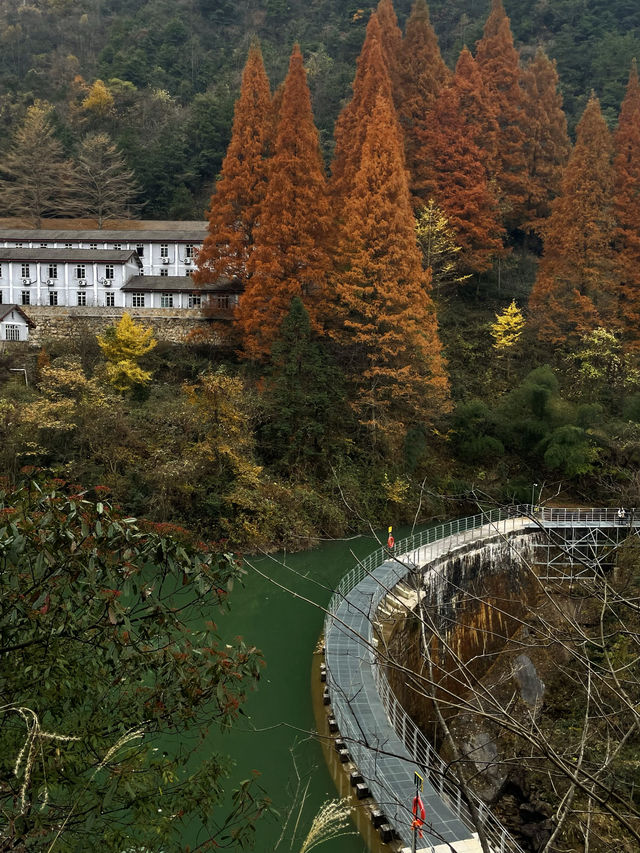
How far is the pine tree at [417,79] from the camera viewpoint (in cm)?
3466

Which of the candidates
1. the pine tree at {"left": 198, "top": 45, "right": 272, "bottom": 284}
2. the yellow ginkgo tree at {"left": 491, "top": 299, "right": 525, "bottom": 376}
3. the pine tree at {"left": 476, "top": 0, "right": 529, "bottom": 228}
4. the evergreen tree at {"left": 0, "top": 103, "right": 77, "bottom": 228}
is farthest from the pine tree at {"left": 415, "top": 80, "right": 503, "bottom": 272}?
the evergreen tree at {"left": 0, "top": 103, "right": 77, "bottom": 228}

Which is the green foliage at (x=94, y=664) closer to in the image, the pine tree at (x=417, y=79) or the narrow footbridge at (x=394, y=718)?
the narrow footbridge at (x=394, y=718)

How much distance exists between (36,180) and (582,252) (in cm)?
3324

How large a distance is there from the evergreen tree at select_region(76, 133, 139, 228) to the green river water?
30.6 m

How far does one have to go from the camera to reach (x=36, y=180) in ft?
140

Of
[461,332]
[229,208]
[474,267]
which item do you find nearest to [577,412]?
[461,332]

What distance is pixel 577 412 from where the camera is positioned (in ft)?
85.2

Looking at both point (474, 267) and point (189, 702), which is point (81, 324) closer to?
point (474, 267)

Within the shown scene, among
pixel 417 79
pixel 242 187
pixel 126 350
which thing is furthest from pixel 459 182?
pixel 126 350

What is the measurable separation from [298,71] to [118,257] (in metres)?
12.2

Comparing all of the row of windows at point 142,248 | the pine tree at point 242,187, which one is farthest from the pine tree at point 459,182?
the row of windows at point 142,248

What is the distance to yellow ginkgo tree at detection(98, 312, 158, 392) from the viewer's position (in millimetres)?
25578

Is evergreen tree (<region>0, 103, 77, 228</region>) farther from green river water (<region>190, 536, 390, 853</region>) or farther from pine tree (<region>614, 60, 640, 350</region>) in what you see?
green river water (<region>190, 536, 390, 853</region>)

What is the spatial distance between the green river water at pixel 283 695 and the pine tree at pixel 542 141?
22.9 meters
